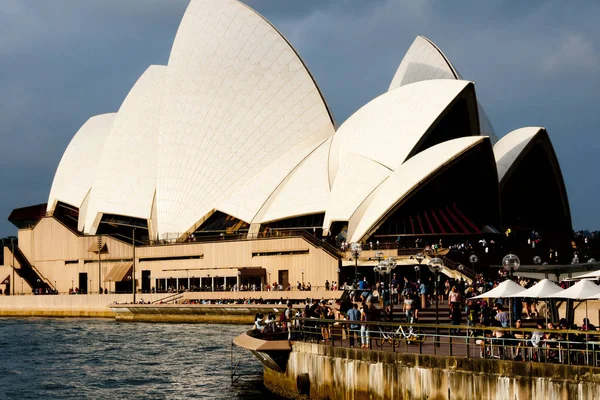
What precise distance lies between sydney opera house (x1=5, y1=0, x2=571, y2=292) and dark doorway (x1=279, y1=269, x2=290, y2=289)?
0.53ft

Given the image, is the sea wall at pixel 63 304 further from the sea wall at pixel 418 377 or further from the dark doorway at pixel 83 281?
the sea wall at pixel 418 377

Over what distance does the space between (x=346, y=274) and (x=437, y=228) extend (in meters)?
5.66

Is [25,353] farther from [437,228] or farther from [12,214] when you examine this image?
[12,214]

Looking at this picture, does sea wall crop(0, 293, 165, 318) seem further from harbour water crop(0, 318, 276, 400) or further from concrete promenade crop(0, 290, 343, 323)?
harbour water crop(0, 318, 276, 400)

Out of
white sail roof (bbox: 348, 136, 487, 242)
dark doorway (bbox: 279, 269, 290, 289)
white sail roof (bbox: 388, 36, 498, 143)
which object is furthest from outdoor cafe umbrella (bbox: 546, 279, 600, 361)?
white sail roof (bbox: 388, 36, 498, 143)

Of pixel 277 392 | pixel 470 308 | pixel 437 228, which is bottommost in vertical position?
pixel 277 392

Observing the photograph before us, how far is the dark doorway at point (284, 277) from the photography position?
185ft

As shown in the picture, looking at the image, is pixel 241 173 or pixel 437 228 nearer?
pixel 437 228

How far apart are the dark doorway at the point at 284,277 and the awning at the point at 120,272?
15.0m

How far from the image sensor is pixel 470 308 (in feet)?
83.3

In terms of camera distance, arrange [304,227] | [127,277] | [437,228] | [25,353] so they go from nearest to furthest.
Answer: [25,353] → [437,228] → [304,227] → [127,277]

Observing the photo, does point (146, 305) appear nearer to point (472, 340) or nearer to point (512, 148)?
point (512, 148)

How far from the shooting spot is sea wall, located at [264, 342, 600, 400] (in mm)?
15516

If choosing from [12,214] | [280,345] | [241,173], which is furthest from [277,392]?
[12,214]
